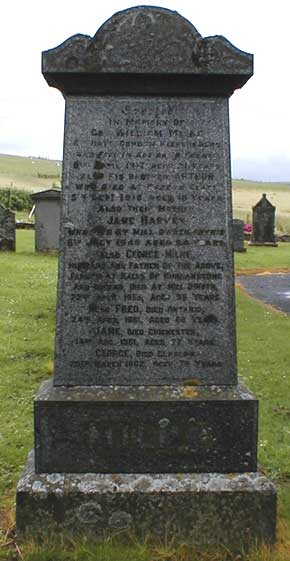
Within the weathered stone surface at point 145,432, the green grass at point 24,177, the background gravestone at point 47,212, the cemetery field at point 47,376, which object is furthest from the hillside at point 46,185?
the weathered stone surface at point 145,432

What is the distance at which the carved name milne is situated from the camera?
365cm

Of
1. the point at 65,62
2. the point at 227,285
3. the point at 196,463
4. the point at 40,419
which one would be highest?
the point at 65,62

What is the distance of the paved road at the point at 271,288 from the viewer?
529 inches

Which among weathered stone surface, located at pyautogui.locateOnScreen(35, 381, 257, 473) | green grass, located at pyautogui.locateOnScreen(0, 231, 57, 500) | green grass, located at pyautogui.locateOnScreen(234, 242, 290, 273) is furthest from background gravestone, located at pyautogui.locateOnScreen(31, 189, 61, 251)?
weathered stone surface, located at pyautogui.locateOnScreen(35, 381, 257, 473)

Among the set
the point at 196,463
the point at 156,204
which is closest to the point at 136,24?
the point at 156,204

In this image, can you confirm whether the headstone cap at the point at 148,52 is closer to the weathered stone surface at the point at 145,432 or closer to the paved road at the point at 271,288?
the weathered stone surface at the point at 145,432

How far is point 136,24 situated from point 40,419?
2.39m

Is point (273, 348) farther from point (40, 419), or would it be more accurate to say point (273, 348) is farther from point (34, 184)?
point (34, 184)

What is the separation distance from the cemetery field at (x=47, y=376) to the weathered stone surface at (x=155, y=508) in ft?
0.29

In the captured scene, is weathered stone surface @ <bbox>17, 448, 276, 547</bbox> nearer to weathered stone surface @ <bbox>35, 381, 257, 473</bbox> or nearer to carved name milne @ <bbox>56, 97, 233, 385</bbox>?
weathered stone surface @ <bbox>35, 381, 257, 473</bbox>

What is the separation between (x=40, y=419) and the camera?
3.56 metres

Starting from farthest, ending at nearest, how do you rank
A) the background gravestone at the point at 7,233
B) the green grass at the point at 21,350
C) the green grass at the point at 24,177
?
the green grass at the point at 24,177 → the background gravestone at the point at 7,233 → the green grass at the point at 21,350

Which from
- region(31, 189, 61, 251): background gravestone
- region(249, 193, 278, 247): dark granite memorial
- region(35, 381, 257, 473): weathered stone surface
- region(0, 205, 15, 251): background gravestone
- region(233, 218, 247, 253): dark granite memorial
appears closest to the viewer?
region(35, 381, 257, 473): weathered stone surface

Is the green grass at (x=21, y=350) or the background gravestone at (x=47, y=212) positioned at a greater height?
the background gravestone at (x=47, y=212)
